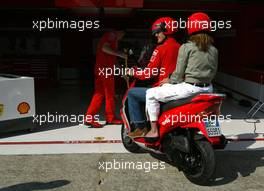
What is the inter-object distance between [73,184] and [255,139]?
318 centimetres

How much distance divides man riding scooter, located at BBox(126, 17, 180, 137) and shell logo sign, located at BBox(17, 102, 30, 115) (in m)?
2.22

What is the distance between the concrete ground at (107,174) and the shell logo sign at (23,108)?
4.24 feet

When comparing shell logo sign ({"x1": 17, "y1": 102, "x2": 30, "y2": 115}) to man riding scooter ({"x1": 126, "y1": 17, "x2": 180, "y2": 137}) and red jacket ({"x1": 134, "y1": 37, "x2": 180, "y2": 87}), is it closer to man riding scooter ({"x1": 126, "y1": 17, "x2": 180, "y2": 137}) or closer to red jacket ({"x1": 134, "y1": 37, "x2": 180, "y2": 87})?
man riding scooter ({"x1": 126, "y1": 17, "x2": 180, "y2": 137})

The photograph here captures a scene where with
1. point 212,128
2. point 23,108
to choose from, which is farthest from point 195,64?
point 23,108

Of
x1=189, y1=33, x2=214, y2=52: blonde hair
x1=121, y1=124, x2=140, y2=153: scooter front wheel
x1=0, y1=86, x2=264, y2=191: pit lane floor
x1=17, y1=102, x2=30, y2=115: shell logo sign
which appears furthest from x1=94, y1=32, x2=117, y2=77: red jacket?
x1=189, y1=33, x2=214, y2=52: blonde hair

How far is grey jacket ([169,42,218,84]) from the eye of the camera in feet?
14.8

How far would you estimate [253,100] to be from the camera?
9.86m

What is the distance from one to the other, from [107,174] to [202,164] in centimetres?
113

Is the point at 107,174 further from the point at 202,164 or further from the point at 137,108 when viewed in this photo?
the point at 202,164

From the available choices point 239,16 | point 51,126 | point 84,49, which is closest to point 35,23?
point 84,49

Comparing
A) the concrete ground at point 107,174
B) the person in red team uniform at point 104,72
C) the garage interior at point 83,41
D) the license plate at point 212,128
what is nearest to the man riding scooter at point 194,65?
the license plate at point 212,128

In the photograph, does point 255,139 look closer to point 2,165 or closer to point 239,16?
point 2,165

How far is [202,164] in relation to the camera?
4301mm

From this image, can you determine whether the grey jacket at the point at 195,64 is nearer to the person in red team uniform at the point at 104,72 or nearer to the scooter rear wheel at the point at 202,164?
the scooter rear wheel at the point at 202,164
